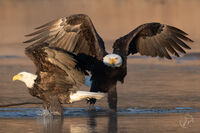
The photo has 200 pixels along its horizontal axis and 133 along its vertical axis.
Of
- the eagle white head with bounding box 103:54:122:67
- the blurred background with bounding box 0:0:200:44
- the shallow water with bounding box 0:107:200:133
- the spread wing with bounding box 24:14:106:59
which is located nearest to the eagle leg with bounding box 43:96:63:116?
the shallow water with bounding box 0:107:200:133

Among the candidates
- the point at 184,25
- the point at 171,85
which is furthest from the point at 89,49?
the point at 184,25

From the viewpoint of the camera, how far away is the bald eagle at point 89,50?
9.74 meters

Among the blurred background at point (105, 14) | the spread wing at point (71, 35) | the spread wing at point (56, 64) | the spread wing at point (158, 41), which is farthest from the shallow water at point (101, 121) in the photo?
the blurred background at point (105, 14)

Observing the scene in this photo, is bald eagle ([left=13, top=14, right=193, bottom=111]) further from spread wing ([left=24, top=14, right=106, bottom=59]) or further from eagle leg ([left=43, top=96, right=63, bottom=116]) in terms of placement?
eagle leg ([left=43, top=96, right=63, bottom=116])

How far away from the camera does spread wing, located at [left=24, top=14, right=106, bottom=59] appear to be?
11.0 m

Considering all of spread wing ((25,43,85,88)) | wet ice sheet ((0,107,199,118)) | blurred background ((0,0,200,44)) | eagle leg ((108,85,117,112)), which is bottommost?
wet ice sheet ((0,107,199,118))

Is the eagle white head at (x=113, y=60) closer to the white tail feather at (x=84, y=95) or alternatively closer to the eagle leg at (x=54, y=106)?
the white tail feather at (x=84, y=95)

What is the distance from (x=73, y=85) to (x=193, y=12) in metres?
12.5

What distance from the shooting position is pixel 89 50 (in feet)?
36.3

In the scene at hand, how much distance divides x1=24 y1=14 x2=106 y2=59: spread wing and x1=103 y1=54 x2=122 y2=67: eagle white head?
0.43 meters

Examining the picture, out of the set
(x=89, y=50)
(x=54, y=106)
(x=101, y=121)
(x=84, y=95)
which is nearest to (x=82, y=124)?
(x=101, y=121)

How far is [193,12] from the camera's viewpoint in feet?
72.2

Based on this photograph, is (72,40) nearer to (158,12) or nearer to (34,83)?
(34,83)

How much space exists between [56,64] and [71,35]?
1.61 meters
